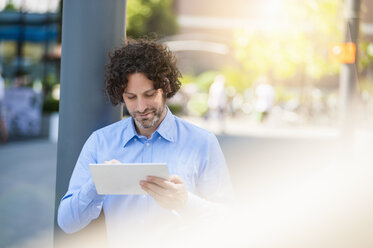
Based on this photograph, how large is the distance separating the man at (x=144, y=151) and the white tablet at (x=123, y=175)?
171 millimetres

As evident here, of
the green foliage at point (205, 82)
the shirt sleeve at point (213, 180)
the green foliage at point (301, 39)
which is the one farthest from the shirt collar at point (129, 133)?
the green foliage at point (205, 82)

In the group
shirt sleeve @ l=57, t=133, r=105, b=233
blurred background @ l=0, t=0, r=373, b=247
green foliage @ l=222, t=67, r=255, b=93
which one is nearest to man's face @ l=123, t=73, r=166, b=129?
shirt sleeve @ l=57, t=133, r=105, b=233

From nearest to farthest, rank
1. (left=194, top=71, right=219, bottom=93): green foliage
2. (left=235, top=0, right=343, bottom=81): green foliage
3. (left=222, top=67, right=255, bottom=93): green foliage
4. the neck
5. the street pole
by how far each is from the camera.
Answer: the neck
the street pole
(left=235, top=0, right=343, bottom=81): green foliage
(left=222, top=67, right=255, bottom=93): green foliage
(left=194, top=71, right=219, bottom=93): green foliage

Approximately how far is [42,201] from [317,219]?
136 inches

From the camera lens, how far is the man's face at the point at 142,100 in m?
2.47

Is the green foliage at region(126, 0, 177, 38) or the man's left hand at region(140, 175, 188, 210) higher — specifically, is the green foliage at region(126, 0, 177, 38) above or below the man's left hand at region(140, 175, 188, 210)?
above

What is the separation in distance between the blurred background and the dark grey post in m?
0.26

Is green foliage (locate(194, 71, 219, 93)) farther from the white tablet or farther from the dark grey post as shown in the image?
the white tablet

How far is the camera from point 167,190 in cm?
221

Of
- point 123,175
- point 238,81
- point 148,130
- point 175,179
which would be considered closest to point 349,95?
point 148,130

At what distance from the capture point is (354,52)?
30.8ft

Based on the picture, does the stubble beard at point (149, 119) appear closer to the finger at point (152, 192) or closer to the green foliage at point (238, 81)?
the finger at point (152, 192)

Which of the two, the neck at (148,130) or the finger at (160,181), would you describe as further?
the neck at (148,130)

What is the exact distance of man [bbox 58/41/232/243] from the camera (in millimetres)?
2475
